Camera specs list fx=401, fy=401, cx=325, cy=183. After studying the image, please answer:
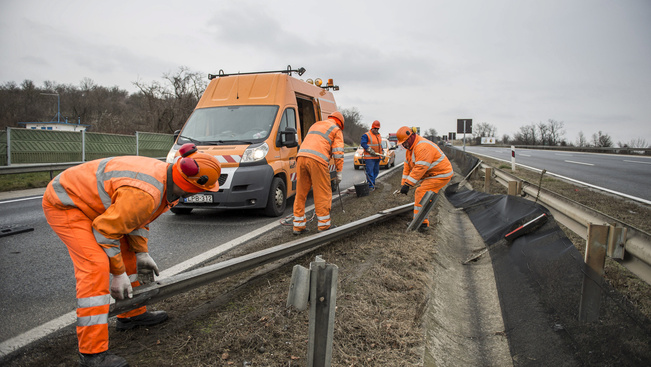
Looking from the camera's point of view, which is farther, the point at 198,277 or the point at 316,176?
the point at 316,176

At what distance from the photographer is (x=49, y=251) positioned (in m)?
4.89

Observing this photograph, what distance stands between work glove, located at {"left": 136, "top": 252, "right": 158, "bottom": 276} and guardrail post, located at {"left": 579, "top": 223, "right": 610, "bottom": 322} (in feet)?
9.87

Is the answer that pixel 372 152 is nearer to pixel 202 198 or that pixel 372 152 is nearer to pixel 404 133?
pixel 404 133

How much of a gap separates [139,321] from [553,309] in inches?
122

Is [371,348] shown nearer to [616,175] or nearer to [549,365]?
[549,365]

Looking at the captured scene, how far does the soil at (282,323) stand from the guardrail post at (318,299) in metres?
0.55

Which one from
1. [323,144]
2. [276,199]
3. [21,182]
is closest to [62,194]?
[323,144]

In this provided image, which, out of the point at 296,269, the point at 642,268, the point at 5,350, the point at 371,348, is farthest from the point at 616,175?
the point at 5,350

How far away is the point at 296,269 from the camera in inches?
73.1

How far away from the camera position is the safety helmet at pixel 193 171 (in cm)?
260

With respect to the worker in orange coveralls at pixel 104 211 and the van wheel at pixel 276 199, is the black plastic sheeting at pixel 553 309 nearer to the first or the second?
the worker in orange coveralls at pixel 104 211

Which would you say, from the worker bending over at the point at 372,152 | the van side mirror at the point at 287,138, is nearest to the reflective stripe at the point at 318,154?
the van side mirror at the point at 287,138

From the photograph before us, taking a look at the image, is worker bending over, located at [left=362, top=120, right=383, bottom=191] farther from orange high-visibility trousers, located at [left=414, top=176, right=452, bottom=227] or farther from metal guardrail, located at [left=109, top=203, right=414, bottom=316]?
metal guardrail, located at [left=109, top=203, right=414, bottom=316]

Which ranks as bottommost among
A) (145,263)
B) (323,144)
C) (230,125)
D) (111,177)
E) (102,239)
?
(145,263)
